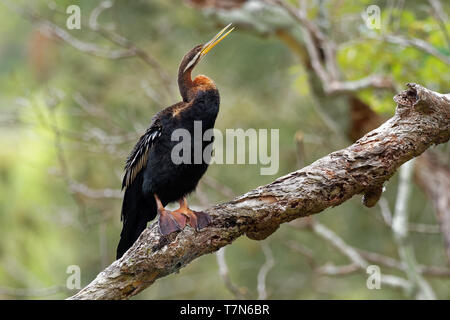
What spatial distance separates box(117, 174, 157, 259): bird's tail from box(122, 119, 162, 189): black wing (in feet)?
0.17

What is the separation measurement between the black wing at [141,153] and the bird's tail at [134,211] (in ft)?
0.17

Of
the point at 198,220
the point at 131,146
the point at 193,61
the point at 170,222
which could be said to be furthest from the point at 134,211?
the point at 131,146

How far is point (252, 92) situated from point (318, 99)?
3.51m

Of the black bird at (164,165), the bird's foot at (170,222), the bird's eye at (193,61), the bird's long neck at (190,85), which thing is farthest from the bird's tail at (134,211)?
the bird's eye at (193,61)

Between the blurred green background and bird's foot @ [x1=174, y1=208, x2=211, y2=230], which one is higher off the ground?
the blurred green background

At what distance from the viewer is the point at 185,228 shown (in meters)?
3.40

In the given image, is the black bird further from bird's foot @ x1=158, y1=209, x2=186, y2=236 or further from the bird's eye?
bird's foot @ x1=158, y1=209, x2=186, y2=236

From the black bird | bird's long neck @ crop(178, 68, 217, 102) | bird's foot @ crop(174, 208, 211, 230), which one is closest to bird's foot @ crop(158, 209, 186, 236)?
bird's foot @ crop(174, 208, 211, 230)

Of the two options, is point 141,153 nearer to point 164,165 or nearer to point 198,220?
point 164,165

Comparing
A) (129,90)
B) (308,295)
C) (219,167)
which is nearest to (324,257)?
(308,295)

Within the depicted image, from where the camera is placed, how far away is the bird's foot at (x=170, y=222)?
11.0 ft

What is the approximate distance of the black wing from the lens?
4016mm

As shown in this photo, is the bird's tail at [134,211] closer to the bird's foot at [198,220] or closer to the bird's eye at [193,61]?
the bird's foot at [198,220]

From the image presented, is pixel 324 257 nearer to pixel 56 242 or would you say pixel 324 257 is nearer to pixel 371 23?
pixel 56 242
